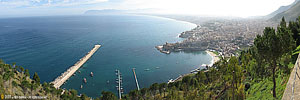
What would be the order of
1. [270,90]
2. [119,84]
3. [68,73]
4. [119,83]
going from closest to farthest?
[270,90]
[119,84]
[119,83]
[68,73]

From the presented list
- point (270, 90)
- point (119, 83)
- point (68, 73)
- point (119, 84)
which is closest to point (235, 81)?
point (270, 90)

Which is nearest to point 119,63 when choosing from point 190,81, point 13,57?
Result: point 190,81

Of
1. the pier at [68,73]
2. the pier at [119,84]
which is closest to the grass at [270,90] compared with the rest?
the pier at [119,84]

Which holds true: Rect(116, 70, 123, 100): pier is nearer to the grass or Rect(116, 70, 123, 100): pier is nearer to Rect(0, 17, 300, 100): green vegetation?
Rect(0, 17, 300, 100): green vegetation

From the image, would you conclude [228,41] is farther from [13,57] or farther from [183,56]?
[13,57]

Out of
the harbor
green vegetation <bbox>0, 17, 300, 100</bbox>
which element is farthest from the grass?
the harbor

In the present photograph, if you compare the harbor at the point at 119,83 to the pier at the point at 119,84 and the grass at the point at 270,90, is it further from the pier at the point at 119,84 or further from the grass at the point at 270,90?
the grass at the point at 270,90

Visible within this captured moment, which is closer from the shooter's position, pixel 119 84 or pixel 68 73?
pixel 119 84

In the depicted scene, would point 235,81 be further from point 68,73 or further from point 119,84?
point 68,73
